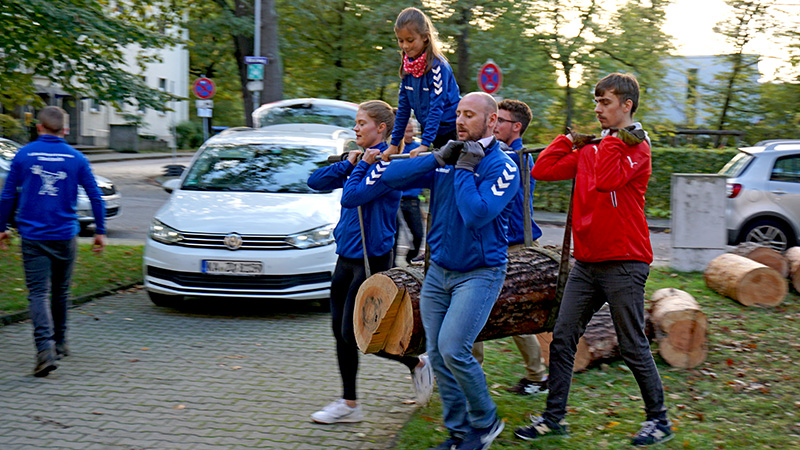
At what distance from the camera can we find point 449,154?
12.8ft

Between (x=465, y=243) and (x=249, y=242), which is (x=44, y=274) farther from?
(x=465, y=243)

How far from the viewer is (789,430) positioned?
490 cm

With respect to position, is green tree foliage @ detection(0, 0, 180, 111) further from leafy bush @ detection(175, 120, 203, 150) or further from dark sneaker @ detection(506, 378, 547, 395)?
leafy bush @ detection(175, 120, 203, 150)

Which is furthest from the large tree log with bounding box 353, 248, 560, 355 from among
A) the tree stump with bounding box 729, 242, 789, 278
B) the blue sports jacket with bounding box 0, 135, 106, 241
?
the tree stump with bounding box 729, 242, 789, 278

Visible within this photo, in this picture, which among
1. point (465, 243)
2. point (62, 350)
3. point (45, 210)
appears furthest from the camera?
point (62, 350)

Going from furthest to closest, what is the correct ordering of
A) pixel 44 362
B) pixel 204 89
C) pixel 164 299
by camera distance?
1. pixel 204 89
2. pixel 164 299
3. pixel 44 362

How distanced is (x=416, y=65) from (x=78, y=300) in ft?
16.7

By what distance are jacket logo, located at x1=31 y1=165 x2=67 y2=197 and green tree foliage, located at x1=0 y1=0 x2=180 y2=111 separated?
383cm

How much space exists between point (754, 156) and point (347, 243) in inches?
360

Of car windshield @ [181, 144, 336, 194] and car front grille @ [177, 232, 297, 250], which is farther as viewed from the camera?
car windshield @ [181, 144, 336, 194]

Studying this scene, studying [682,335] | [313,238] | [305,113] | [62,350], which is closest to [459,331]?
[682,335]

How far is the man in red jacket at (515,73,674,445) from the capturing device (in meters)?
4.21

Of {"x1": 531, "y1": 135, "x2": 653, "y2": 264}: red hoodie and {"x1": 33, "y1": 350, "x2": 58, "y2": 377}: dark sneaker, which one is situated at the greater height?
{"x1": 531, "y1": 135, "x2": 653, "y2": 264}: red hoodie

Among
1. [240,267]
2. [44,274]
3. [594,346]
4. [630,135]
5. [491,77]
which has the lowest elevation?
[594,346]
